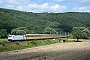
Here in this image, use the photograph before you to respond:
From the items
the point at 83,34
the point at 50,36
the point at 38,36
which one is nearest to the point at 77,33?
the point at 83,34

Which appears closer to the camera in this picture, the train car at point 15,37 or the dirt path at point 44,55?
the dirt path at point 44,55

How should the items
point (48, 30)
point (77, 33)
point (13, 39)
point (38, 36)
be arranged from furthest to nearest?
point (48, 30) < point (77, 33) < point (38, 36) < point (13, 39)

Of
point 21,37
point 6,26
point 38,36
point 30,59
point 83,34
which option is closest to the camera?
point 30,59

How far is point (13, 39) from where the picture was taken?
80062 millimetres

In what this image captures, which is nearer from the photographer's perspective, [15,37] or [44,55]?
[44,55]

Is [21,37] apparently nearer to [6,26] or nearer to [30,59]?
[30,59]

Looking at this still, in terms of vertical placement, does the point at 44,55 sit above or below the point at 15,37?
above

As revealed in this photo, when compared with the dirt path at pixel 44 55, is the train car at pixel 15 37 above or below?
below

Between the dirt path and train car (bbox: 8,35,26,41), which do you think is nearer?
the dirt path

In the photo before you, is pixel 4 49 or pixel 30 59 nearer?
pixel 30 59

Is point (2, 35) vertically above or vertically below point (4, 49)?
below

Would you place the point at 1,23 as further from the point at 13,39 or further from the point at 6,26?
the point at 13,39

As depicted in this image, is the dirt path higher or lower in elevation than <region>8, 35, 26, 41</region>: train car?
higher

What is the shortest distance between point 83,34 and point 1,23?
223ft
